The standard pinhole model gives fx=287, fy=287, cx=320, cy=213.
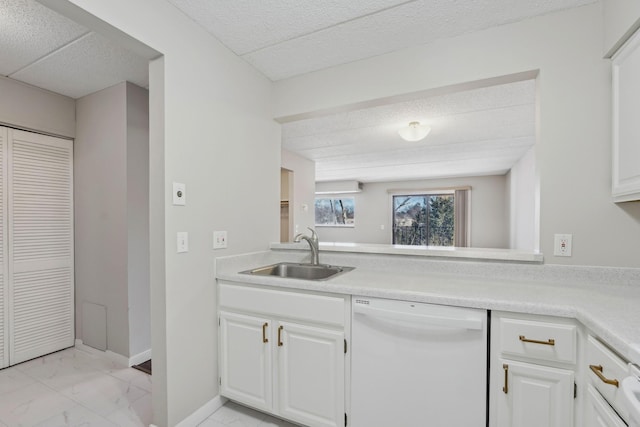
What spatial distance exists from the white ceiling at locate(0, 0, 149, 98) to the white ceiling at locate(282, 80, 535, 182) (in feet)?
5.33

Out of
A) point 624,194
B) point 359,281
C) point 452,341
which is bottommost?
point 452,341

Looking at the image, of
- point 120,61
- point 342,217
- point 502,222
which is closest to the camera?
point 120,61

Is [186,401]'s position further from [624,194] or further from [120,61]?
[624,194]

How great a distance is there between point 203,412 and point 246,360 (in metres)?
0.41

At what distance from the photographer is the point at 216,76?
6.07 ft

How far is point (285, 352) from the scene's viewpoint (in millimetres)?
1621

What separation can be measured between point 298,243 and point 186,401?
1.22m

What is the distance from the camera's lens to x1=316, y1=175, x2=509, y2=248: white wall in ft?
22.6

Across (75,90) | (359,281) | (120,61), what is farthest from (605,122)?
(75,90)

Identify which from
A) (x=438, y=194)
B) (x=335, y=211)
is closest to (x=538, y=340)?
(x=438, y=194)

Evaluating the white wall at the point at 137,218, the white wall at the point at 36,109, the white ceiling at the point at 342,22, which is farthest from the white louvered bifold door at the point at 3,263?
the white ceiling at the point at 342,22

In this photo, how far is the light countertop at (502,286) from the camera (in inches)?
40.3

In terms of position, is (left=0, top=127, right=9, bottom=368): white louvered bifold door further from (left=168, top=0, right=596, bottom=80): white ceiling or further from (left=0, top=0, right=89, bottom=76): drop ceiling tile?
(left=168, top=0, right=596, bottom=80): white ceiling

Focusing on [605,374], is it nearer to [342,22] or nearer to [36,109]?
[342,22]
